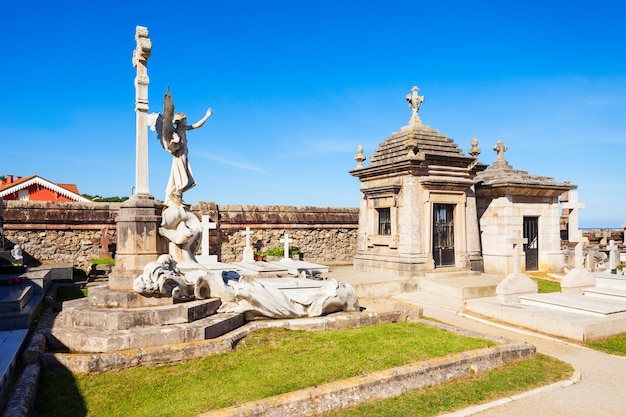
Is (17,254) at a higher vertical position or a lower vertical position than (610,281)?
higher

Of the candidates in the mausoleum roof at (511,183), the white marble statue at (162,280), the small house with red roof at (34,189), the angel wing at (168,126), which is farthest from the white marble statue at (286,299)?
the small house with red roof at (34,189)

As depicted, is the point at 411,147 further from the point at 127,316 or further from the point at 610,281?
the point at 127,316

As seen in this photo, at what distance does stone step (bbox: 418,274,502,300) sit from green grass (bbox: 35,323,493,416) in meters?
4.67

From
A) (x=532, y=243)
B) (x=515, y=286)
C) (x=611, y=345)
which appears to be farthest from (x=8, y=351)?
(x=532, y=243)

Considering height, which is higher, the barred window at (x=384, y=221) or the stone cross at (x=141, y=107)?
the stone cross at (x=141, y=107)

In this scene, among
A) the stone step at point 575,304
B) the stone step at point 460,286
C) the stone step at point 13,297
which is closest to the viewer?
the stone step at point 13,297

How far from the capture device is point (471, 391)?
573 centimetres

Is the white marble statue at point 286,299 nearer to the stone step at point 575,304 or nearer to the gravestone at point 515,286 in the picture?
the gravestone at point 515,286

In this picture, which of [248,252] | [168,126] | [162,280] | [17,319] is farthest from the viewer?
[248,252]

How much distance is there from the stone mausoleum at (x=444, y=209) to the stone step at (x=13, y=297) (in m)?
9.91

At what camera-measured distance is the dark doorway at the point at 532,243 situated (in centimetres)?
1630

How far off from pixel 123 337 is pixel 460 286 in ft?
29.9

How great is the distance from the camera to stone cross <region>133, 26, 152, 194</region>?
794cm

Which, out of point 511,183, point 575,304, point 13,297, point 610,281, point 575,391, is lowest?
point 575,391
